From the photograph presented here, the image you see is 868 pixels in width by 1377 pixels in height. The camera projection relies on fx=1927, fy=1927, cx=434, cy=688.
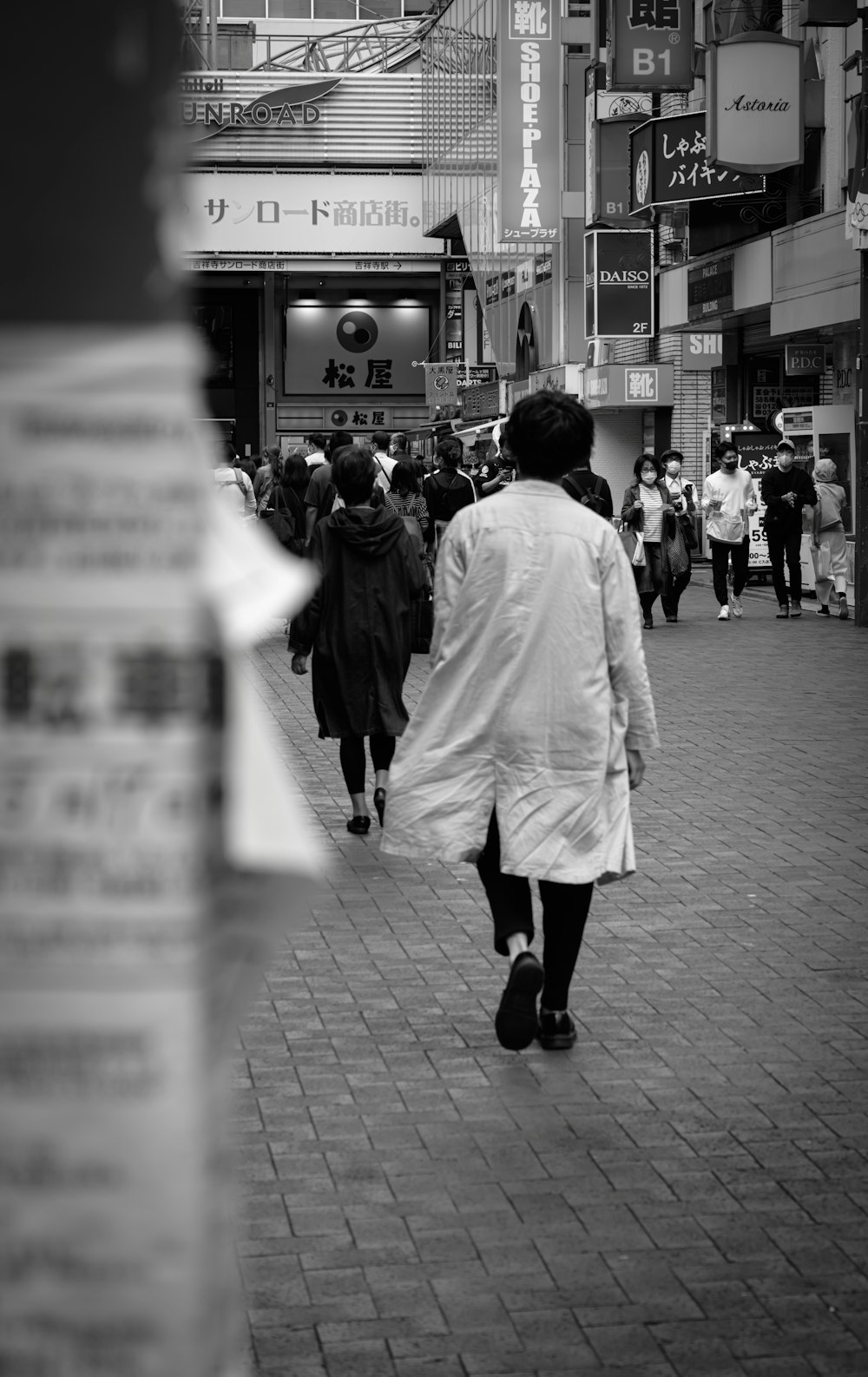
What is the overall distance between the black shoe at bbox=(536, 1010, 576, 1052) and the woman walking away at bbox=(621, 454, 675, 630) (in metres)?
13.6

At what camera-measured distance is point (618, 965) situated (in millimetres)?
6641

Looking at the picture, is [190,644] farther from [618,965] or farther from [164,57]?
[618,965]

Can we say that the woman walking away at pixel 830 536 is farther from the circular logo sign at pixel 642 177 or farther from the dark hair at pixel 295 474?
the dark hair at pixel 295 474

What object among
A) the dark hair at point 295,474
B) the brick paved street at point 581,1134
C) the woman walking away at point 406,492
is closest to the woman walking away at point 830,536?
the woman walking away at point 406,492

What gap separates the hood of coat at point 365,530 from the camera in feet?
28.6

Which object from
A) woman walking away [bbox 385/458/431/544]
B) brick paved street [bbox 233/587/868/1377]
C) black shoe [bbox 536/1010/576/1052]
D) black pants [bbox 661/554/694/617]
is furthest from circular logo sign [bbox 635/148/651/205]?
black shoe [bbox 536/1010/576/1052]

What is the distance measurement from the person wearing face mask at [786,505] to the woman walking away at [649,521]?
4.92ft

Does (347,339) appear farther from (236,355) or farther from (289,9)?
(289,9)

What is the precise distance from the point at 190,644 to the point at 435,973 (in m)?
5.13

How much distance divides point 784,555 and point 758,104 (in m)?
5.09

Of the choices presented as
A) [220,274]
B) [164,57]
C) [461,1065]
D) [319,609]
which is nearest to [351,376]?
[220,274]

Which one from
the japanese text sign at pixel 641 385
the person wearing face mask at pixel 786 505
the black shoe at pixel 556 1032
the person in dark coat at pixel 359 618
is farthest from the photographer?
the japanese text sign at pixel 641 385

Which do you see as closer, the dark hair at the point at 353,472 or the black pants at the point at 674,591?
the dark hair at the point at 353,472

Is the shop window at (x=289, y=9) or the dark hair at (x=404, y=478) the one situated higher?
the shop window at (x=289, y=9)
